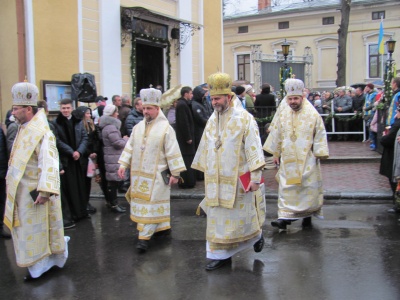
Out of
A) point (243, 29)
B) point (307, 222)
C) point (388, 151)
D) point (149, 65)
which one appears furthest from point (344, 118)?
point (243, 29)

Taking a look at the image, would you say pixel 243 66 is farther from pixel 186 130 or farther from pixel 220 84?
pixel 220 84

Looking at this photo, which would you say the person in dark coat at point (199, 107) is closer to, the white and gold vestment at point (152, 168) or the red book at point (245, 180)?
the white and gold vestment at point (152, 168)

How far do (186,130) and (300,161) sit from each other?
3.35m

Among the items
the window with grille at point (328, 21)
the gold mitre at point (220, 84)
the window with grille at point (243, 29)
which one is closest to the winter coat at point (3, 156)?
the gold mitre at point (220, 84)

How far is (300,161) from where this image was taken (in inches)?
259

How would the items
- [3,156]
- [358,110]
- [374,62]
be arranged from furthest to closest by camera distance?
[374,62] → [358,110] → [3,156]

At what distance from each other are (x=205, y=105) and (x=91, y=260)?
5.05 metres

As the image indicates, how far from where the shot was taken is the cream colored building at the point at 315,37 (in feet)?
106

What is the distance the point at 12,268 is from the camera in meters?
5.52

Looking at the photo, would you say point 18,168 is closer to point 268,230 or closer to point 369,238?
point 268,230

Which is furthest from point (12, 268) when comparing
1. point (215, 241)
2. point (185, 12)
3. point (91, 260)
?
point (185, 12)

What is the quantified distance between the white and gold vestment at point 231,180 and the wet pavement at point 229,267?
1.33 ft

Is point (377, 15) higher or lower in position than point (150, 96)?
higher

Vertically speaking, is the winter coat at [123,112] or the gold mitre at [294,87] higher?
the gold mitre at [294,87]
